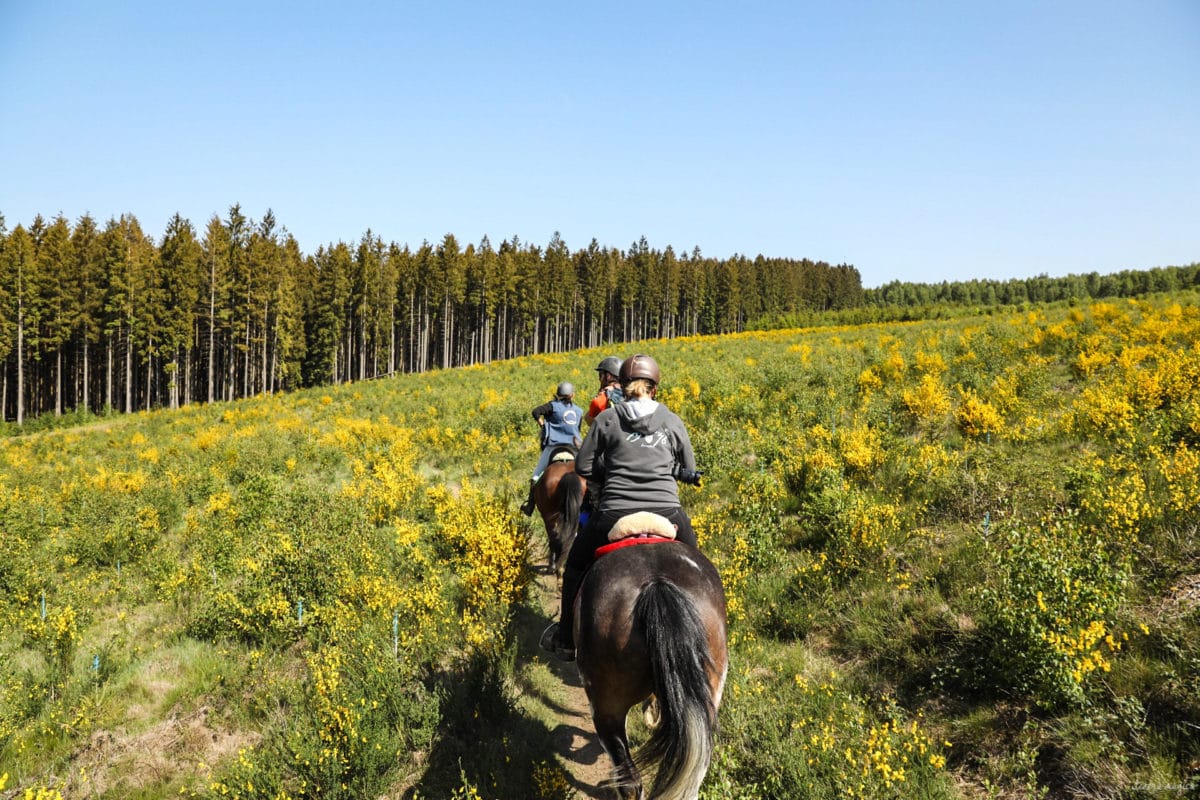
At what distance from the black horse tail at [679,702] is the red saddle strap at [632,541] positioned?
2.37 ft

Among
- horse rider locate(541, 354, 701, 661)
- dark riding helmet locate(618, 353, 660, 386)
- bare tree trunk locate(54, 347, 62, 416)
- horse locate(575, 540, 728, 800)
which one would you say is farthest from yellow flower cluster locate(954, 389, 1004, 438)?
bare tree trunk locate(54, 347, 62, 416)


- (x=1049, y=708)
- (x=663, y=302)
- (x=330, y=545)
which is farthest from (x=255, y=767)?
(x=663, y=302)

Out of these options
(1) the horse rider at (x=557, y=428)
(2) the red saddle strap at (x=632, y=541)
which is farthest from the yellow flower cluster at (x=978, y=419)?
(2) the red saddle strap at (x=632, y=541)

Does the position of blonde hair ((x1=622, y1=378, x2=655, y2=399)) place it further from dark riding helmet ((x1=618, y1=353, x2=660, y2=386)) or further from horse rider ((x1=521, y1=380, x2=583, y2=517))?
horse rider ((x1=521, y1=380, x2=583, y2=517))

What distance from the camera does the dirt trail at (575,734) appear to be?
458 centimetres

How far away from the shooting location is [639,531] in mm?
3990

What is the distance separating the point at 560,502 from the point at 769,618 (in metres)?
3.28

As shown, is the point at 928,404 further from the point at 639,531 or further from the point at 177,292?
the point at 177,292

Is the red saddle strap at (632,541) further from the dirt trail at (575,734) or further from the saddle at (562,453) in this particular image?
the saddle at (562,453)

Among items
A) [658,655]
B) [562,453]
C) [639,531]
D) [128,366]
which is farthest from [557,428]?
[128,366]

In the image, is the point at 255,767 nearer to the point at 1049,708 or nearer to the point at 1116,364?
the point at 1049,708

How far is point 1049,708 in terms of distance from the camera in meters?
3.88

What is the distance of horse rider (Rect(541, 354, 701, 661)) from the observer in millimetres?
4315

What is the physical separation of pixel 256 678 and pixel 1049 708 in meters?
7.21
